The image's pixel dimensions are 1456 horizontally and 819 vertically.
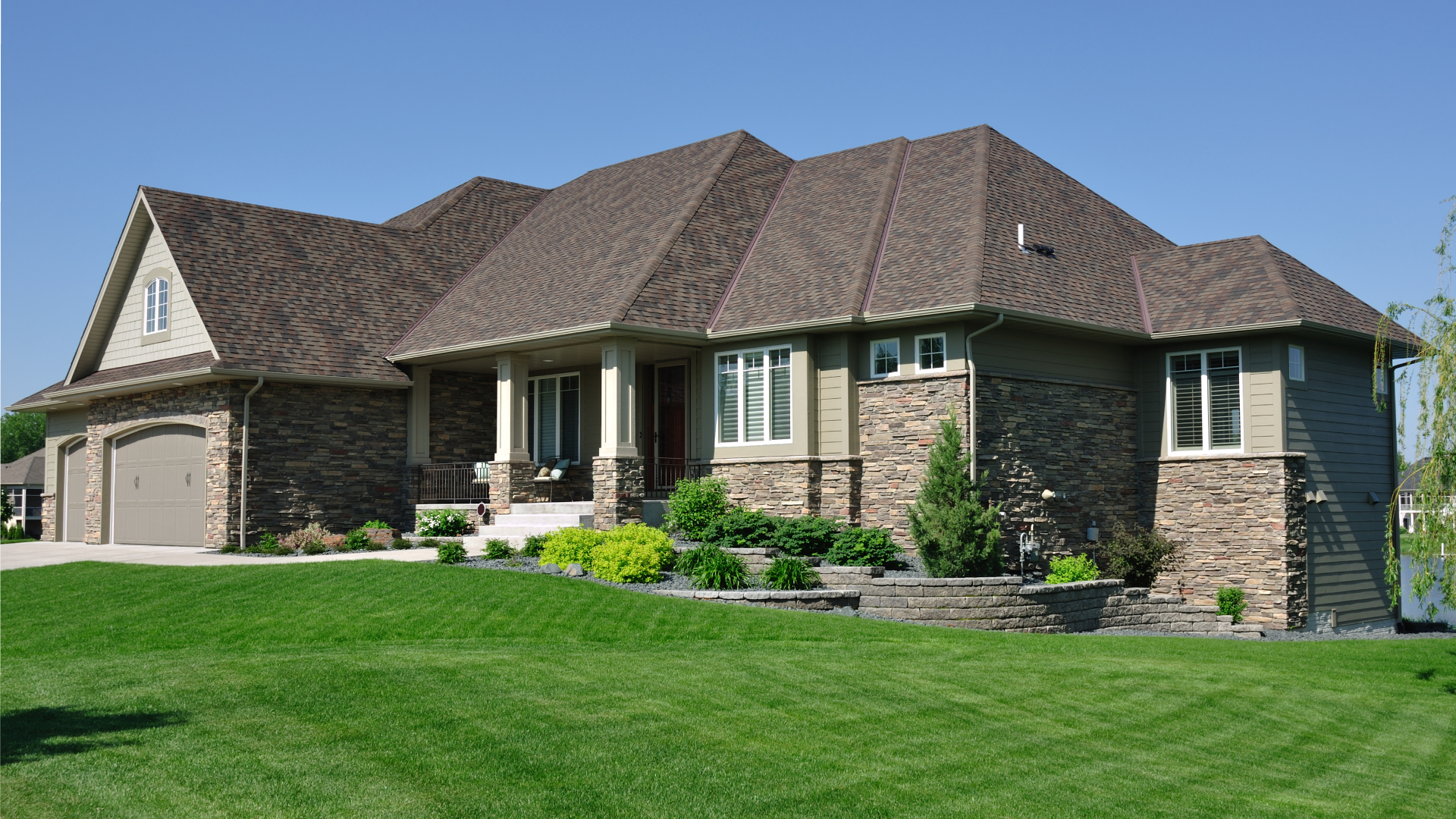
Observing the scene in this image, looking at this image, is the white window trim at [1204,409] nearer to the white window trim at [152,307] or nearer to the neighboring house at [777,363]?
the neighboring house at [777,363]

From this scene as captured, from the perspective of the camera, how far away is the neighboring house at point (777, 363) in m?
18.8

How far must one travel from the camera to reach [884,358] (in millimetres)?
18891

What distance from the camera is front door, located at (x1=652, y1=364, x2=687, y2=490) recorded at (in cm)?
2236

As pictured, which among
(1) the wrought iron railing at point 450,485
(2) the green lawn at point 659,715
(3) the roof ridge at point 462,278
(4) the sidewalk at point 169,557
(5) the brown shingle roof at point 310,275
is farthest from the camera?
(3) the roof ridge at point 462,278

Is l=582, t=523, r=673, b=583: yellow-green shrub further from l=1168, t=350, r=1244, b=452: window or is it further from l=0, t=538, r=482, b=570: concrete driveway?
l=1168, t=350, r=1244, b=452: window

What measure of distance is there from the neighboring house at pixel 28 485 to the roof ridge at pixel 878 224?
1259 inches

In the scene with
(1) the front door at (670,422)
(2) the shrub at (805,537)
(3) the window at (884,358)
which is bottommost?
(2) the shrub at (805,537)

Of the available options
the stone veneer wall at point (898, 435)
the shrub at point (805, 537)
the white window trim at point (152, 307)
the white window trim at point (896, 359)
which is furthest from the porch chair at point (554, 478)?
the white window trim at point (152, 307)

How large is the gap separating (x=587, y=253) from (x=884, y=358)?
7.44 meters

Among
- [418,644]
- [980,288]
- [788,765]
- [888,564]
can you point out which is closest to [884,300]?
[980,288]

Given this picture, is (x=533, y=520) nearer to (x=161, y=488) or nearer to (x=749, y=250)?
(x=749, y=250)

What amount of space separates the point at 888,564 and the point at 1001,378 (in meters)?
3.42

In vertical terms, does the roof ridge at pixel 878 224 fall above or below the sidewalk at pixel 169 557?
above

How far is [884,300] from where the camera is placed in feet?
61.5
